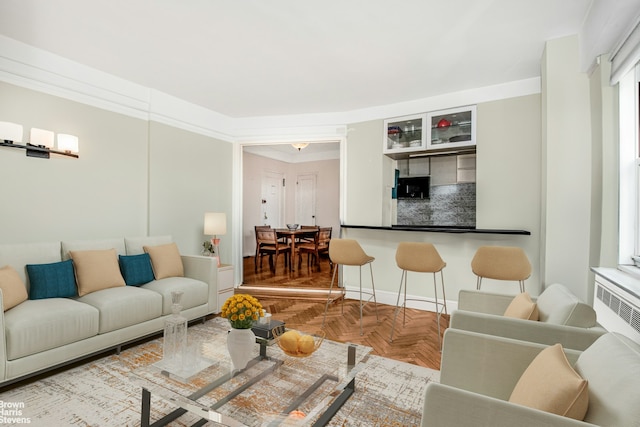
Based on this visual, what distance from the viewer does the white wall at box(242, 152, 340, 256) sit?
7.99 metres

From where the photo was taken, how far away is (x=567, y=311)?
1.63m

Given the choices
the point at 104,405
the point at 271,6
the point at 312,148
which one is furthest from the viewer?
the point at 312,148

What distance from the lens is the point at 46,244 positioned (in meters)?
2.93

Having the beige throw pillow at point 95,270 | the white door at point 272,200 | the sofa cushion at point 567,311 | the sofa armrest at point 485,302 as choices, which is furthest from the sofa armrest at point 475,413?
the white door at point 272,200

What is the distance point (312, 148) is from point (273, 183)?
1.44 metres

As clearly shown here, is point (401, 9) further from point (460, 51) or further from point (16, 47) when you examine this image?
point (16, 47)

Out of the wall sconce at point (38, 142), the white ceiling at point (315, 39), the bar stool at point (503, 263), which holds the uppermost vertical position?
the white ceiling at point (315, 39)

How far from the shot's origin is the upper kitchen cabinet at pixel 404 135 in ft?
14.2

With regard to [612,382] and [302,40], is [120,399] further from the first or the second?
[302,40]

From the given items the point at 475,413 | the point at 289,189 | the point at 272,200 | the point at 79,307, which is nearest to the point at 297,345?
the point at 475,413

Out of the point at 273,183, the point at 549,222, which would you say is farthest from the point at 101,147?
the point at 273,183

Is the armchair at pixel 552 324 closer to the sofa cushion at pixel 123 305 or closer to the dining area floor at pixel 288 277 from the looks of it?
the sofa cushion at pixel 123 305

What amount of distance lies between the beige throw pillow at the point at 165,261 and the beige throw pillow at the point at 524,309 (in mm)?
3300

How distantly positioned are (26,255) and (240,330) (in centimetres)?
221
